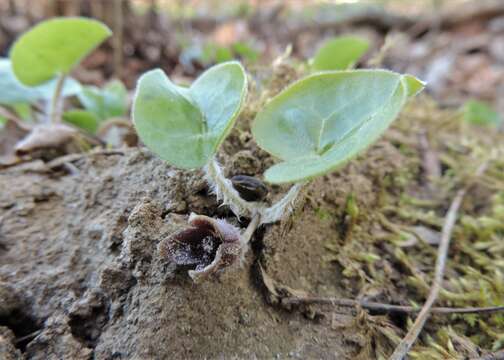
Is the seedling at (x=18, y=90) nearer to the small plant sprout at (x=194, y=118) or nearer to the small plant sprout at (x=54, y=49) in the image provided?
the small plant sprout at (x=54, y=49)

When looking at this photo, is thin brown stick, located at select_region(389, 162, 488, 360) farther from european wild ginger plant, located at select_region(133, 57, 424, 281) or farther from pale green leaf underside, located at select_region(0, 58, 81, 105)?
pale green leaf underside, located at select_region(0, 58, 81, 105)

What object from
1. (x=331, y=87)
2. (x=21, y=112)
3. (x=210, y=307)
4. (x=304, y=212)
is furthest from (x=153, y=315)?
(x=21, y=112)

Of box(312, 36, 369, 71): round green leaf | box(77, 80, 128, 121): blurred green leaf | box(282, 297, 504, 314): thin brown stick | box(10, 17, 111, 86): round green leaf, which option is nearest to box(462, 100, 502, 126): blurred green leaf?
box(312, 36, 369, 71): round green leaf

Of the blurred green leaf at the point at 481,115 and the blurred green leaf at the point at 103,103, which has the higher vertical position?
the blurred green leaf at the point at 481,115

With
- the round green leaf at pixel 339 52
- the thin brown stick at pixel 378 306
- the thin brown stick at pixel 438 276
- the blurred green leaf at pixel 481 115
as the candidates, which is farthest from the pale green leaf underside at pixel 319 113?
the blurred green leaf at pixel 481 115

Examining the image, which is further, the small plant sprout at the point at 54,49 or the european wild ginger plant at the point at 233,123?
the small plant sprout at the point at 54,49

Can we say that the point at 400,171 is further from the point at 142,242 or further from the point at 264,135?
the point at 142,242
